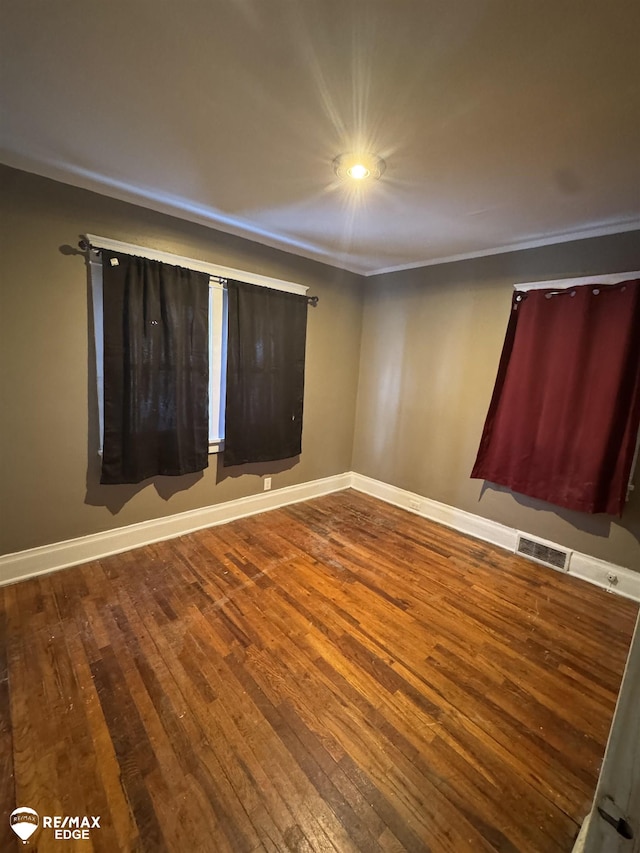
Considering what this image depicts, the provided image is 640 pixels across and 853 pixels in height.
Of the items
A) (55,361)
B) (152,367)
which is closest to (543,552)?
(152,367)

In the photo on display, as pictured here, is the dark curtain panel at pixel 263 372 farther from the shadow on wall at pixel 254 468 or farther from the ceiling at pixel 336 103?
the ceiling at pixel 336 103

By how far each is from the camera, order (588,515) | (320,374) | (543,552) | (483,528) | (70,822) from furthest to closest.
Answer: (320,374) < (483,528) < (543,552) < (588,515) < (70,822)

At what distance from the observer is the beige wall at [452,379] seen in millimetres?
2492

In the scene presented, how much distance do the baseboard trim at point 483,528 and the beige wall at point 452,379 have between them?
0.19ft

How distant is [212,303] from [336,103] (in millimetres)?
1723

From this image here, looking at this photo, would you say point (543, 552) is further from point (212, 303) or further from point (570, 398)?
point (212, 303)

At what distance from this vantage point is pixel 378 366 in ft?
12.6

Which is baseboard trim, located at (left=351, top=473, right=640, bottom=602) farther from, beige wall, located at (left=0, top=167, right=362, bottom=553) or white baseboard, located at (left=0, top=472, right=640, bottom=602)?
beige wall, located at (left=0, top=167, right=362, bottom=553)

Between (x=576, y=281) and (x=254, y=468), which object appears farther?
(x=254, y=468)

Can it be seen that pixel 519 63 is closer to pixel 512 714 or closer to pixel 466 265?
pixel 466 265

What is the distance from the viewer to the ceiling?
1.03 meters

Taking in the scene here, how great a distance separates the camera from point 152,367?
7.98ft

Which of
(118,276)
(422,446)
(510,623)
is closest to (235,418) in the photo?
(118,276)

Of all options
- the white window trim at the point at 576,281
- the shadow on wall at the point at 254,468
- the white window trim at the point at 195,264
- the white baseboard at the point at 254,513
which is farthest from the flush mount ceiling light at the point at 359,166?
the white baseboard at the point at 254,513
